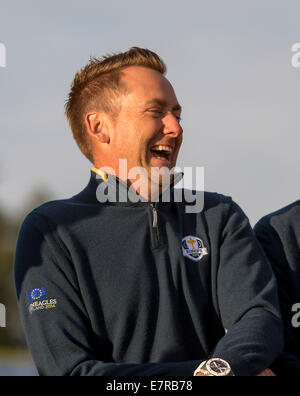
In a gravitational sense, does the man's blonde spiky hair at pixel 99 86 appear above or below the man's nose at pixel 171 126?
above

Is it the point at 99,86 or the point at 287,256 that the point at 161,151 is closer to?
the point at 99,86

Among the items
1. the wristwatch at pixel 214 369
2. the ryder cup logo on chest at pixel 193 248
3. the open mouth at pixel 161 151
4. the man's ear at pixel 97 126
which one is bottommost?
→ the wristwatch at pixel 214 369

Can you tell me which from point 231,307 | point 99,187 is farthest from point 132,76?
point 231,307

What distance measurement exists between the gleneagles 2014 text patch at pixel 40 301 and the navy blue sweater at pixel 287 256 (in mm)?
1434

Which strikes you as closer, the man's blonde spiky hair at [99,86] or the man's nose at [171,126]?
the man's nose at [171,126]

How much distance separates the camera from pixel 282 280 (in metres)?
4.72

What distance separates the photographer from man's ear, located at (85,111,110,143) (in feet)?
15.4

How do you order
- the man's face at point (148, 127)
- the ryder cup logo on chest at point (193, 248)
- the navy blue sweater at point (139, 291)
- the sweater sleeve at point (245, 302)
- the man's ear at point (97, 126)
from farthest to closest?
the man's ear at point (97, 126) → the man's face at point (148, 127) → the ryder cup logo on chest at point (193, 248) → the navy blue sweater at point (139, 291) → the sweater sleeve at point (245, 302)

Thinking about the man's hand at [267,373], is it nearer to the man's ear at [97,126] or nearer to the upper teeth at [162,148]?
the upper teeth at [162,148]

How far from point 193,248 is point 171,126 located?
739 millimetres

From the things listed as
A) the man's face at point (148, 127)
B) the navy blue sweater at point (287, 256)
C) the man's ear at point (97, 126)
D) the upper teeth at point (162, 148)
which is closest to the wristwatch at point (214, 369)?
the navy blue sweater at point (287, 256)

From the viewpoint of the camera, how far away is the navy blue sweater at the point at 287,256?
15.1ft

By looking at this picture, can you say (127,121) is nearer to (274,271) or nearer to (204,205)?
(204,205)

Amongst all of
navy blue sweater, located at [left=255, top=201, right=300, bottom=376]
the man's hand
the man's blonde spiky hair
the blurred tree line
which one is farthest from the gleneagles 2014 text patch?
the blurred tree line
